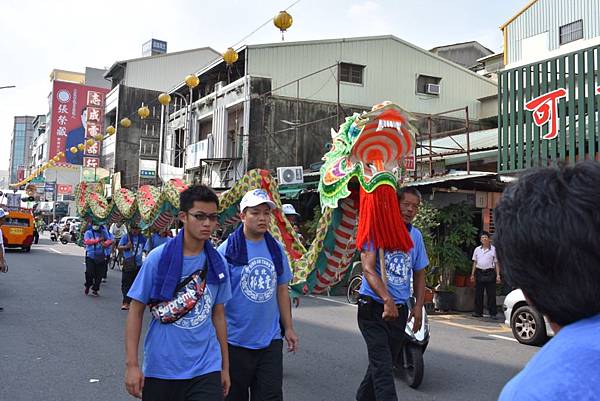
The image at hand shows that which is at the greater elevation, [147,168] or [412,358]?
[147,168]

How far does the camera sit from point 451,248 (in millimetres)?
10797

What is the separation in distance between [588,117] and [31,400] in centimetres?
935

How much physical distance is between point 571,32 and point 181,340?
17.7 m

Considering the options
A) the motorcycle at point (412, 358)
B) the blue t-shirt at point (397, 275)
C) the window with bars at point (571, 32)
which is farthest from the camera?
the window with bars at point (571, 32)

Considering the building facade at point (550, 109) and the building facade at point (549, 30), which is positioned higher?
the building facade at point (549, 30)

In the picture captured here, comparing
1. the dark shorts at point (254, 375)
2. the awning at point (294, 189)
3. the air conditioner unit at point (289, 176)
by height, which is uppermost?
the air conditioner unit at point (289, 176)

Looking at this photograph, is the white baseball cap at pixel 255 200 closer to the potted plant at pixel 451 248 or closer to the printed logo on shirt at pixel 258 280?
the printed logo on shirt at pixel 258 280

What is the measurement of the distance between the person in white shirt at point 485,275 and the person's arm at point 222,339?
311 inches

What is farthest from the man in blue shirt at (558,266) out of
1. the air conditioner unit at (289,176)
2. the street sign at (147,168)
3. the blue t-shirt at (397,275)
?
the street sign at (147,168)

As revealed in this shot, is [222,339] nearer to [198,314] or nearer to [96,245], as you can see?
[198,314]

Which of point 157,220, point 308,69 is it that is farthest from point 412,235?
point 308,69

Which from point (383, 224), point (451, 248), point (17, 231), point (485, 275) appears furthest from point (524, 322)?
point (17, 231)

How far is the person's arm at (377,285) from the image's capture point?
362cm

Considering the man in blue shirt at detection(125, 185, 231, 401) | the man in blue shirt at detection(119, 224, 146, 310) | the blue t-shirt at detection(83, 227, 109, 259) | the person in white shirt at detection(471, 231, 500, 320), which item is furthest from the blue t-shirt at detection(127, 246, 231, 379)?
the blue t-shirt at detection(83, 227, 109, 259)
